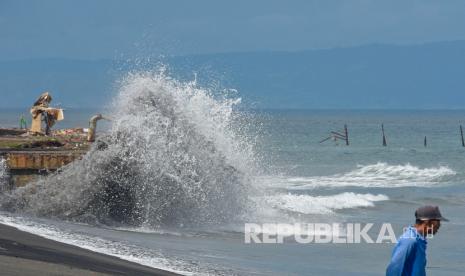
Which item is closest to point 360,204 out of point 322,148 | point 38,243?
point 38,243

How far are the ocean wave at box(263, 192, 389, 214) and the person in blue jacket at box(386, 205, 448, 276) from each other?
50.1 feet

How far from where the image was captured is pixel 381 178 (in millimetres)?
45344

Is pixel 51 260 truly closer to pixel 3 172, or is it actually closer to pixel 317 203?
pixel 3 172

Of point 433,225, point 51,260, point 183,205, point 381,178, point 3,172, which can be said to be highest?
point 381,178

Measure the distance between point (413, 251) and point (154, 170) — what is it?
39.3ft

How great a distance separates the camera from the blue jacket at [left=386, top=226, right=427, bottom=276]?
7.91m

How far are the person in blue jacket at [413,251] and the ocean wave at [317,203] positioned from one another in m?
15.3

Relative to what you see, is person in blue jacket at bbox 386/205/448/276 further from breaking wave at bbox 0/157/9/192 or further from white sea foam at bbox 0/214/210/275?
Result: breaking wave at bbox 0/157/9/192

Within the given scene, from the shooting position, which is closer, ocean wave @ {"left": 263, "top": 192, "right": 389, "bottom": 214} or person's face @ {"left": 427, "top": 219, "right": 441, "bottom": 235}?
person's face @ {"left": 427, "top": 219, "right": 441, "bottom": 235}

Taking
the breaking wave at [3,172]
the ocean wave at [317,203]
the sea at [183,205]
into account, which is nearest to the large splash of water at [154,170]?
the sea at [183,205]

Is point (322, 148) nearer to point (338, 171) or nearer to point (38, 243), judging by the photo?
point (338, 171)

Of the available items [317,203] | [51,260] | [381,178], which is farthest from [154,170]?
[381,178]

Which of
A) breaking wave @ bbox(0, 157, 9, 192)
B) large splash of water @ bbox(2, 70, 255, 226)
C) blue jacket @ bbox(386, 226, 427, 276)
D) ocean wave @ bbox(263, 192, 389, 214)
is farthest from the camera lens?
ocean wave @ bbox(263, 192, 389, 214)

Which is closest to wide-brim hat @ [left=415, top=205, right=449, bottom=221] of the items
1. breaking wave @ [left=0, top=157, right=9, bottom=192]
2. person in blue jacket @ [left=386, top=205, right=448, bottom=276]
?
person in blue jacket @ [left=386, top=205, right=448, bottom=276]
